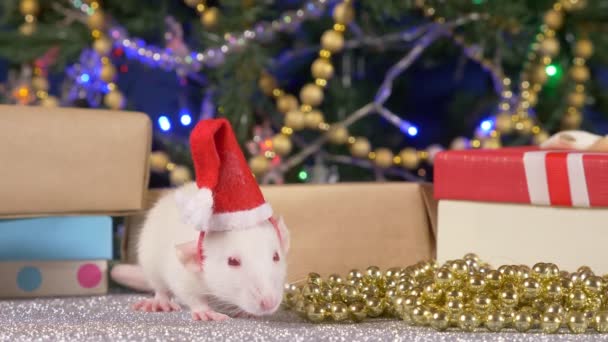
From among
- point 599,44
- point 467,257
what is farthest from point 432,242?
point 599,44

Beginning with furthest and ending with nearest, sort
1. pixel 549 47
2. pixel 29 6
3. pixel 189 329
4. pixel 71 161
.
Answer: pixel 29 6 < pixel 549 47 < pixel 71 161 < pixel 189 329

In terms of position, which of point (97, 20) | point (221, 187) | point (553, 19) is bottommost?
point (221, 187)

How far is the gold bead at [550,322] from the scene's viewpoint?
3.52 ft

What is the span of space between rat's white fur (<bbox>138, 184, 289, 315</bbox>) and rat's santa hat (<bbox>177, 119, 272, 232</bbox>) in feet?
0.05

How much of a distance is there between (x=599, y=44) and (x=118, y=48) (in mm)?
1099

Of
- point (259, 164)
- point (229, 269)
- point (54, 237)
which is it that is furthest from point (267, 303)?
point (259, 164)

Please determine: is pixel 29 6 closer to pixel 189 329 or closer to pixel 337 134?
pixel 337 134

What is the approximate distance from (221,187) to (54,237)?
1.54ft

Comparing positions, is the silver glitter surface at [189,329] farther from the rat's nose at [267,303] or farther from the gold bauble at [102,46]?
the gold bauble at [102,46]

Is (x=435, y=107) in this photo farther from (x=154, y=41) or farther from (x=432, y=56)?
(x=154, y=41)

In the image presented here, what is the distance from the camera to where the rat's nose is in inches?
41.8

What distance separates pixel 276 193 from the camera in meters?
1.47

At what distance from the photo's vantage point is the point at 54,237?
1454 millimetres

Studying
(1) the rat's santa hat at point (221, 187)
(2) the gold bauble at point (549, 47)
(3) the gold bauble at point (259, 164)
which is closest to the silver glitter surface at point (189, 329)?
(1) the rat's santa hat at point (221, 187)
